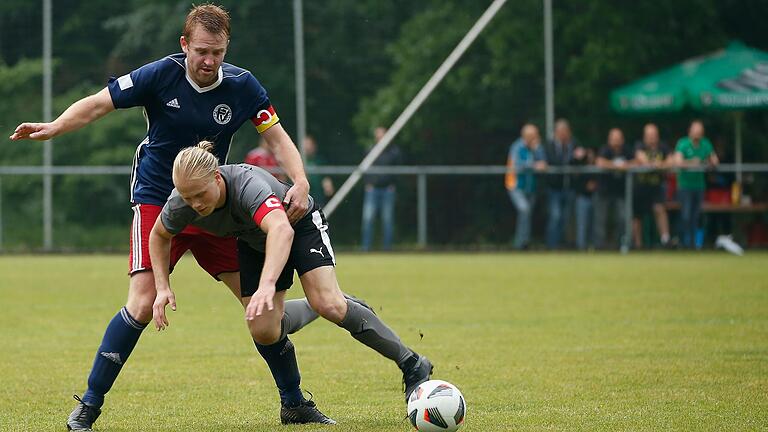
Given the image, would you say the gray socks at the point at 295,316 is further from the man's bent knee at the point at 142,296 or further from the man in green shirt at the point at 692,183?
the man in green shirt at the point at 692,183

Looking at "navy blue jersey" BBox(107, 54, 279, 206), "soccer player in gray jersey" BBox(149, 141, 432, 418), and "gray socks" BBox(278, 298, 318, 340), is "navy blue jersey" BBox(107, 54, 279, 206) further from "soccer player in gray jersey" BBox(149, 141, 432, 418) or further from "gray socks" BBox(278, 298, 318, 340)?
"gray socks" BBox(278, 298, 318, 340)

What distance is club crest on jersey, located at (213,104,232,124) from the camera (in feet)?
19.6

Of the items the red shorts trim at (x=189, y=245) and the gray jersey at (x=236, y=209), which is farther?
the red shorts trim at (x=189, y=245)

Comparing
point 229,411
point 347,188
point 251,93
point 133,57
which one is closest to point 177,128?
point 251,93

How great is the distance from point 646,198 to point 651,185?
0.21 meters

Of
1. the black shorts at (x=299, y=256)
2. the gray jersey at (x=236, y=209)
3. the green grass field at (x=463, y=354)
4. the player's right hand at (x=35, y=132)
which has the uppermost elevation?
the player's right hand at (x=35, y=132)

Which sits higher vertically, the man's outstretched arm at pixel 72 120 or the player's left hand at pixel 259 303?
the man's outstretched arm at pixel 72 120

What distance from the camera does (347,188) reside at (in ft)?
62.7

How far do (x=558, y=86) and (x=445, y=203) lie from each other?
2.63m

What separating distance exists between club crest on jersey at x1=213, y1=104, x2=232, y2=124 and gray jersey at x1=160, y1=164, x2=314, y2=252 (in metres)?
0.32

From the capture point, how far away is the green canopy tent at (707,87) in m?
18.8

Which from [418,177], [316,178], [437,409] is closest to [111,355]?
[437,409]

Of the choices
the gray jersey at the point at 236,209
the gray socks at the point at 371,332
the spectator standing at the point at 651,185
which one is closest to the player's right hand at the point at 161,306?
the gray jersey at the point at 236,209

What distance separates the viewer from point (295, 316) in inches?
238
